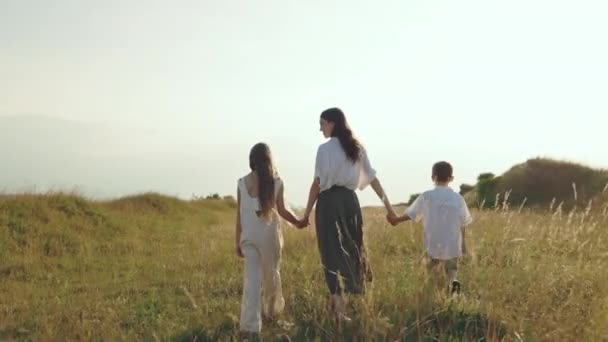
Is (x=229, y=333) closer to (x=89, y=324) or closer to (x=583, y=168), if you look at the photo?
(x=89, y=324)

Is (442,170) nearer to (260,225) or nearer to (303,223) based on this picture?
(303,223)

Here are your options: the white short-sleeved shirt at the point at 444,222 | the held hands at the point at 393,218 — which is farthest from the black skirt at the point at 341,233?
the white short-sleeved shirt at the point at 444,222

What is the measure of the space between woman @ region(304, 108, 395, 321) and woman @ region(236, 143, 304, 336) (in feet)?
1.07

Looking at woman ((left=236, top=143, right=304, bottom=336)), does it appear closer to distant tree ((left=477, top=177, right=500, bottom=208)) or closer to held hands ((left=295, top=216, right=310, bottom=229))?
held hands ((left=295, top=216, right=310, bottom=229))

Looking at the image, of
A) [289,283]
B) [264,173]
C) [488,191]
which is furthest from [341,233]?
[488,191]

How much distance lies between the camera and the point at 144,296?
941 centimetres

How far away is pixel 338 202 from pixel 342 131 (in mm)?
730

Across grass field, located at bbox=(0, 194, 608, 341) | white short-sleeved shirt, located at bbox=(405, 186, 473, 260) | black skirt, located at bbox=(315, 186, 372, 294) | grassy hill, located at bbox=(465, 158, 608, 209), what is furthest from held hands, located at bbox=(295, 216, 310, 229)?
grassy hill, located at bbox=(465, 158, 608, 209)

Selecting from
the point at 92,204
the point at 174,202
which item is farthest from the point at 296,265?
the point at 174,202

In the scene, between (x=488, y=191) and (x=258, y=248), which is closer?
(x=258, y=248)

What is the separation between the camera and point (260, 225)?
6660mm

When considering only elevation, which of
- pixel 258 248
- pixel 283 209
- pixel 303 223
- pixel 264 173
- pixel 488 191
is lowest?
pixel 258 248

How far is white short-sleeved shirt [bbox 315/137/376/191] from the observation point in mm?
6457

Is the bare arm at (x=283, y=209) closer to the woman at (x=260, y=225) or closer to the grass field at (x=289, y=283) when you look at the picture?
the woman at (x=260, y=225)
